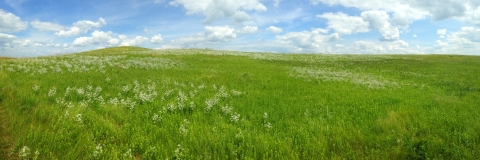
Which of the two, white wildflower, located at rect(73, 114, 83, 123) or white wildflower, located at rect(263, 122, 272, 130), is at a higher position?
white wildflower, located at rect(73, 114, 83, 123)

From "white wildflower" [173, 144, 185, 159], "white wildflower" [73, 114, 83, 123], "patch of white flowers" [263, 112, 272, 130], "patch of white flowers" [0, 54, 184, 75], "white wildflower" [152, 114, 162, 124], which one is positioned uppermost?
"patch of white flowers" [0, 54, 184, 75]

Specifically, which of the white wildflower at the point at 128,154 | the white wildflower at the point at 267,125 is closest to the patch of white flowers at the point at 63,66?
the white wildflower at the point at 128,154

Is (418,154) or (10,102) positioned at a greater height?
(10,102)

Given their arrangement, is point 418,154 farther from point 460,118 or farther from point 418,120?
point 460,118

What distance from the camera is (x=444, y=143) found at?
5.80 meters

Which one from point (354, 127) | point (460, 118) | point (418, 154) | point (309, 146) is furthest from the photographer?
point (460, 118)

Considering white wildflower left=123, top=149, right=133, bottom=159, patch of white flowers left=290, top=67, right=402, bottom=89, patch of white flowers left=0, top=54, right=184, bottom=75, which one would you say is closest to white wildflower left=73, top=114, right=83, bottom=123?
white wildflower left=123, top=149, right=133, bottom=159

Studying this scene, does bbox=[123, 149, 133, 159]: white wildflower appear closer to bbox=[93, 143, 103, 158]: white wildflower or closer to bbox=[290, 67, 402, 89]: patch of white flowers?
bbox=[93, 143, 103, 158]: white wildflower

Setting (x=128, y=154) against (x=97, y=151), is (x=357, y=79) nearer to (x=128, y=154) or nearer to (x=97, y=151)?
(x=128, y=154)

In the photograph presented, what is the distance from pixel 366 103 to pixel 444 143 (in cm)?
461

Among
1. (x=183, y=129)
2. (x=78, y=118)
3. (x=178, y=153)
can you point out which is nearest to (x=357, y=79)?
(x=183, y=129)

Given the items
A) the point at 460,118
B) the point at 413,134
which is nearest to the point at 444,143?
the point at 413,134

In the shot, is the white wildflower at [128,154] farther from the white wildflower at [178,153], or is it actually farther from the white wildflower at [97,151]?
the white wildflower at [178,153]

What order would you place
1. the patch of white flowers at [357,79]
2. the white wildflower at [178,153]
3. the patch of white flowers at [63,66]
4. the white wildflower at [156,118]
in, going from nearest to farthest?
1. the white wildflower at [178,153]
2. the white wildflower at [156,118]
3. the patch of white flowers at [63,66]
4. the patch of white flowers at [357,79]
